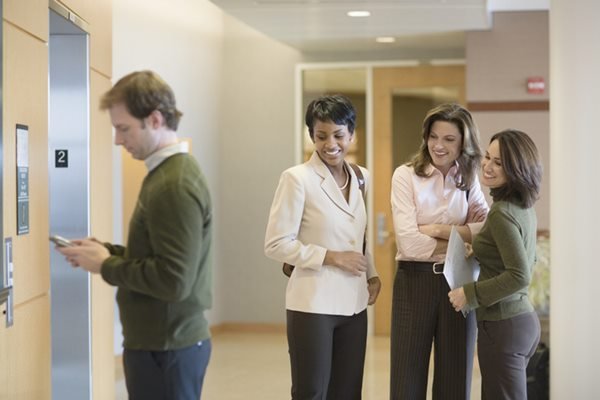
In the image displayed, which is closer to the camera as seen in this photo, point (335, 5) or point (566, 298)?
point (566, 298)

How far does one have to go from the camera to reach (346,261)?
145 inches

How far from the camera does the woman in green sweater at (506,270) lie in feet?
11.6

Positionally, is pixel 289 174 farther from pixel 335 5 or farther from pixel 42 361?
pixel 335 5

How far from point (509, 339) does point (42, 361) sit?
6.68 feet

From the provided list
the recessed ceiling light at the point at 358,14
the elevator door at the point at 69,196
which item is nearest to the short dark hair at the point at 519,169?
the elevator door at the point at 69,196

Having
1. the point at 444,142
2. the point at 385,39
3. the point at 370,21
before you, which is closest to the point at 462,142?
the point at 444,142

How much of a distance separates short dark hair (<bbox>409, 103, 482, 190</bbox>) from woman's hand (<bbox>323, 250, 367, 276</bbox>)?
546 mm

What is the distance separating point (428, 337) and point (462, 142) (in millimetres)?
830

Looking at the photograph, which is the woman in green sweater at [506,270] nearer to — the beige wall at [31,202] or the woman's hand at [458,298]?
the woman's hand at [458,298]

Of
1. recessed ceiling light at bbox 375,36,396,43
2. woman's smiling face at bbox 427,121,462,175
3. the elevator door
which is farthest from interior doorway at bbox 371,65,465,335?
woman's smiling face at bbox 427,121,462,175

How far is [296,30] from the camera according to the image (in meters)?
8.14

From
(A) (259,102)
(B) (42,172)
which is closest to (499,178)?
(B) (42,172)

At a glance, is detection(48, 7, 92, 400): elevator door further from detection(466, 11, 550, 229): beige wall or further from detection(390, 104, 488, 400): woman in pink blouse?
detection(466, 11, 550, 229): beige wall

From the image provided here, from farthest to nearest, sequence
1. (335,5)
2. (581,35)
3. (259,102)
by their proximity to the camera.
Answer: (259,102), (335,5), (581,35)
